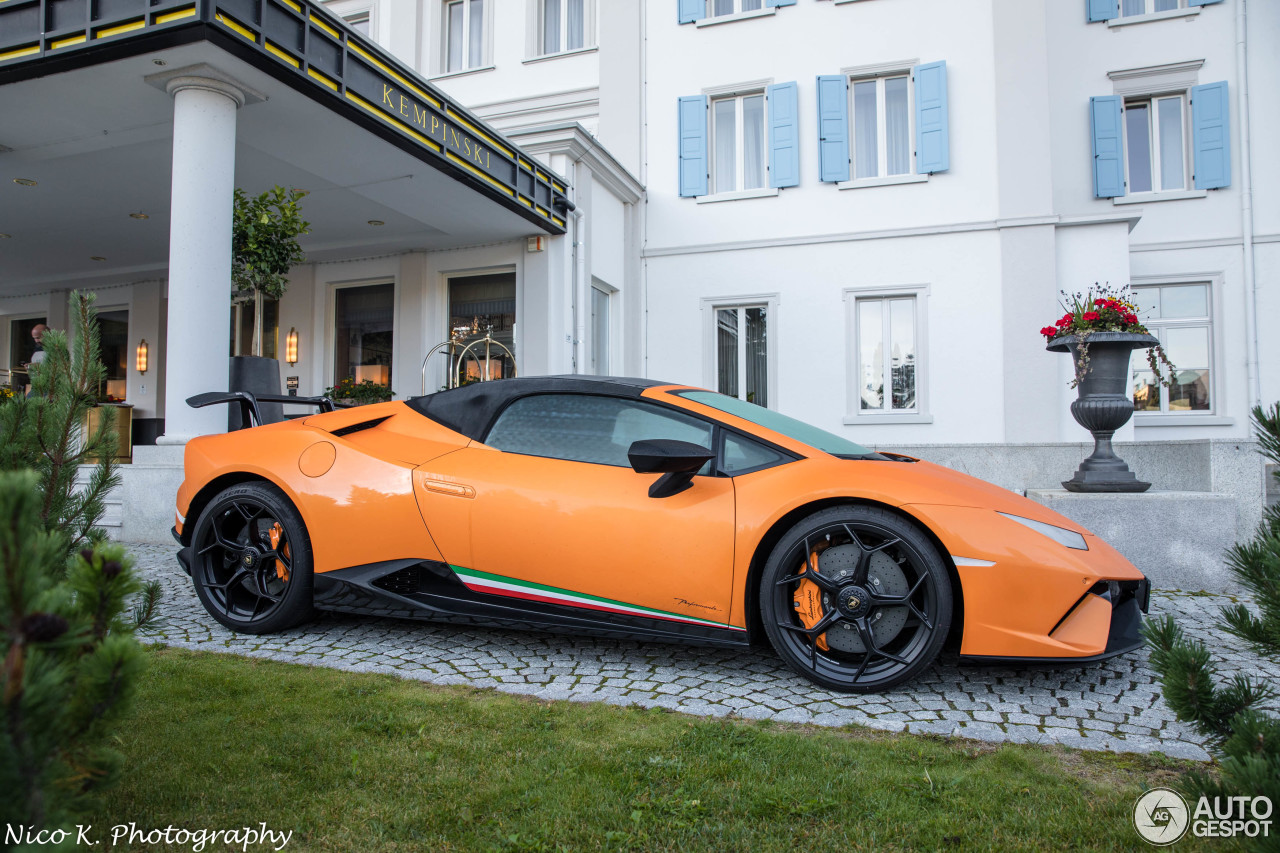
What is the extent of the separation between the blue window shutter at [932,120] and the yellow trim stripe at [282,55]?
8175mm

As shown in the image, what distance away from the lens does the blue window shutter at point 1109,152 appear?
36.8 ft

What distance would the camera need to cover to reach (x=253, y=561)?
3.66 metres

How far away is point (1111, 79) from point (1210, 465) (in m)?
8.46

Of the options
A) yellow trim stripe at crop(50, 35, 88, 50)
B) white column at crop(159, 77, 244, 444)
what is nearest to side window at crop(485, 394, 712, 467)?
white column at crop(159, 77, 244, 444)

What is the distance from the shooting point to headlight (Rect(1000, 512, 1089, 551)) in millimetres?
2785

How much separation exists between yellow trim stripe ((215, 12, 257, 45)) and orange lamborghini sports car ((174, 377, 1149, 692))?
11.8ft

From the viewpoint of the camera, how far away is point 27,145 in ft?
25.1

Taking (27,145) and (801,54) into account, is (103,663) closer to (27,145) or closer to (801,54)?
(27,145)

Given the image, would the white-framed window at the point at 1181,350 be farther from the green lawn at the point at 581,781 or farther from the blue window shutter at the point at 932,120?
the green lawn at the point at 581,781

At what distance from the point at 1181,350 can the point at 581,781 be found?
1265 cm

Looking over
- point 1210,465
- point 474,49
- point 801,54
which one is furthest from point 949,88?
point 474,49

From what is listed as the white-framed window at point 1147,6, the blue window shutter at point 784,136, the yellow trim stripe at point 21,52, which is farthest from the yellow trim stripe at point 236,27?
the white-framed window at point 1147,6

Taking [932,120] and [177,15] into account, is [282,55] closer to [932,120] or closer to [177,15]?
[177,15]

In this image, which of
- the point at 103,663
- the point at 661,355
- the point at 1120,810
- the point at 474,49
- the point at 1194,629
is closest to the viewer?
the point at 103,663
